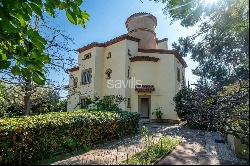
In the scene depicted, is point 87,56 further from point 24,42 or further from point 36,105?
point 24,42

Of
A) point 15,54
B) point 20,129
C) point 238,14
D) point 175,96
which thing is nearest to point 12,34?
point 15,54

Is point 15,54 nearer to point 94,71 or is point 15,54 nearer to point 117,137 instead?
point 117,137

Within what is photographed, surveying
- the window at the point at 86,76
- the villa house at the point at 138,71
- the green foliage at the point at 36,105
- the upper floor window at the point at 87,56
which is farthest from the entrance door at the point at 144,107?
the green foliage at the point at 36,105

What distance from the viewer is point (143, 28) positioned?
31922mm

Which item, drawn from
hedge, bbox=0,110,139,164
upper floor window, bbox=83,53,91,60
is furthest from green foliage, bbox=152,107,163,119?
hedge, bbox=0,110,139,164

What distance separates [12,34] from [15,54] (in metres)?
0.31

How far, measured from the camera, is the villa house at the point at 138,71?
28.0 m

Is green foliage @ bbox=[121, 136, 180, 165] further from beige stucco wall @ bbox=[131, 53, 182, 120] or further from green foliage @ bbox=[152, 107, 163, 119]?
beige stucco wall @ bbox=[131, 53, 182, 120]

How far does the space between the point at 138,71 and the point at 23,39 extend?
947 inches

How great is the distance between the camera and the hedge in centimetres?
903

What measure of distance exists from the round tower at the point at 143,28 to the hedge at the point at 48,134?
17934 millimetres

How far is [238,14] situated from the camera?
17.9ft

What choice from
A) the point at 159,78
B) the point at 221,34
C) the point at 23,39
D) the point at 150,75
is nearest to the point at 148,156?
the point at 221,34

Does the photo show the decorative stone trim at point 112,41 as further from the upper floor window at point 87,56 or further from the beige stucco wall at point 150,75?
the upper floor window at point 87,56
